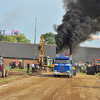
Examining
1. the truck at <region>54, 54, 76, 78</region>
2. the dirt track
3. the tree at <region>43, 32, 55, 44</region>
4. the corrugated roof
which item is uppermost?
the tree at <region>43, 32, 55, 44</region>

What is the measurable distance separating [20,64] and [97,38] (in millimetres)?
34165

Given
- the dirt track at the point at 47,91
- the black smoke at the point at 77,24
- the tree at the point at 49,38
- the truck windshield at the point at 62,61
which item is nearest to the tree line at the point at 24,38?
the tree at the point at 49,38

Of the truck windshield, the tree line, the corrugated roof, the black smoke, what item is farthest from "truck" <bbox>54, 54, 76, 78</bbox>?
the tree line

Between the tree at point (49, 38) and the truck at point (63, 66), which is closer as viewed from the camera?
the truck at point (63, 66)

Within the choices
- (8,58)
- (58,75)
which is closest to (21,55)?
(8,58)

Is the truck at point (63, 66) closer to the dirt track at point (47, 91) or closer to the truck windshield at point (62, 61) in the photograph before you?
the truck windshield at point (62, 61)

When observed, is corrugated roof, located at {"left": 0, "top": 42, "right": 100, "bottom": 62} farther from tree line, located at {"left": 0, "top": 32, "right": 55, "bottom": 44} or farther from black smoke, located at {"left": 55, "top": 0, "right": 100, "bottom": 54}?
tree line, located at {"left": 0, "top": 32, "right": 55, "bottom": 44}

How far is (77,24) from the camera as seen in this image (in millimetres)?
33312

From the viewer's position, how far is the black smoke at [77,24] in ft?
105

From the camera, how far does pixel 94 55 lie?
2803 inches

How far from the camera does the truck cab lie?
23969 mm

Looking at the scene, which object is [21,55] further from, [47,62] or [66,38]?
[66,38]

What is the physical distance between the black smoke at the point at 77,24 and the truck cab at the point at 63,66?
7542 millimetres

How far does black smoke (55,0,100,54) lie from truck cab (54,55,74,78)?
7542 millimetres
